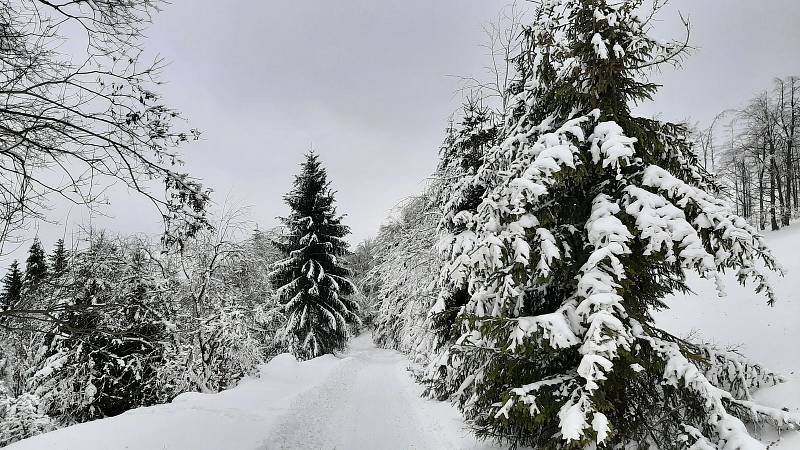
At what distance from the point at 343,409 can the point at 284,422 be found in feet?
9.37

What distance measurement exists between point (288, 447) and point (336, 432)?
1.57 metres

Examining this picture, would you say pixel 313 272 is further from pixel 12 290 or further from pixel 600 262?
pixel 600 262

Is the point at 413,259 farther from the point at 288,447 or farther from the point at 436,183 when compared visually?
the point at 288,447

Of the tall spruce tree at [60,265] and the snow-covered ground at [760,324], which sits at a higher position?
the tall spruce tree at [60,265]

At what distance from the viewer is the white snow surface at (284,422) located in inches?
274

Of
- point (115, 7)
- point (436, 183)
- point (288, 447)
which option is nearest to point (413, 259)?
point (436, 183)

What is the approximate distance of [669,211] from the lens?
4.69 metres

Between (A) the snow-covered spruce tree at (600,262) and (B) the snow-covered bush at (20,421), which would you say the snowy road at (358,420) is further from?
(B) the snow-covered bush at (20,421)

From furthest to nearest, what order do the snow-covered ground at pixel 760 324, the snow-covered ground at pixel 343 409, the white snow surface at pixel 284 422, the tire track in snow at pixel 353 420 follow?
the tire track in snow at pixel 353 420, the white snow surface at pixel 284 422, the snow-covered ground at pixel 343 409, the snow-covered ground at pixel 760 324

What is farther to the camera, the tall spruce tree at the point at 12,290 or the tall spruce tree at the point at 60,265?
the tall spruce tree at the point at 60,265

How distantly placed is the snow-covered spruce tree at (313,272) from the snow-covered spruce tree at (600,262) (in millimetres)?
17849

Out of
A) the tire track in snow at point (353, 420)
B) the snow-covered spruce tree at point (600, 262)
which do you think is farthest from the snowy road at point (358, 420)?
the snow-covered spruce tree at point (600, 262)

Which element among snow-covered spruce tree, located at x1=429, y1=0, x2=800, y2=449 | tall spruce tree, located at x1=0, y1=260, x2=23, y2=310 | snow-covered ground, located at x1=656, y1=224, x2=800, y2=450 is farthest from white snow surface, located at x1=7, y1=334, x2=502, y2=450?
snow-covered ground, located at x1=656, y1=224, x2=800, y2=450

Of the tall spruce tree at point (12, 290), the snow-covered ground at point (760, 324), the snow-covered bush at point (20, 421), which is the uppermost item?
the tall spruce tree at point (12, 290)
